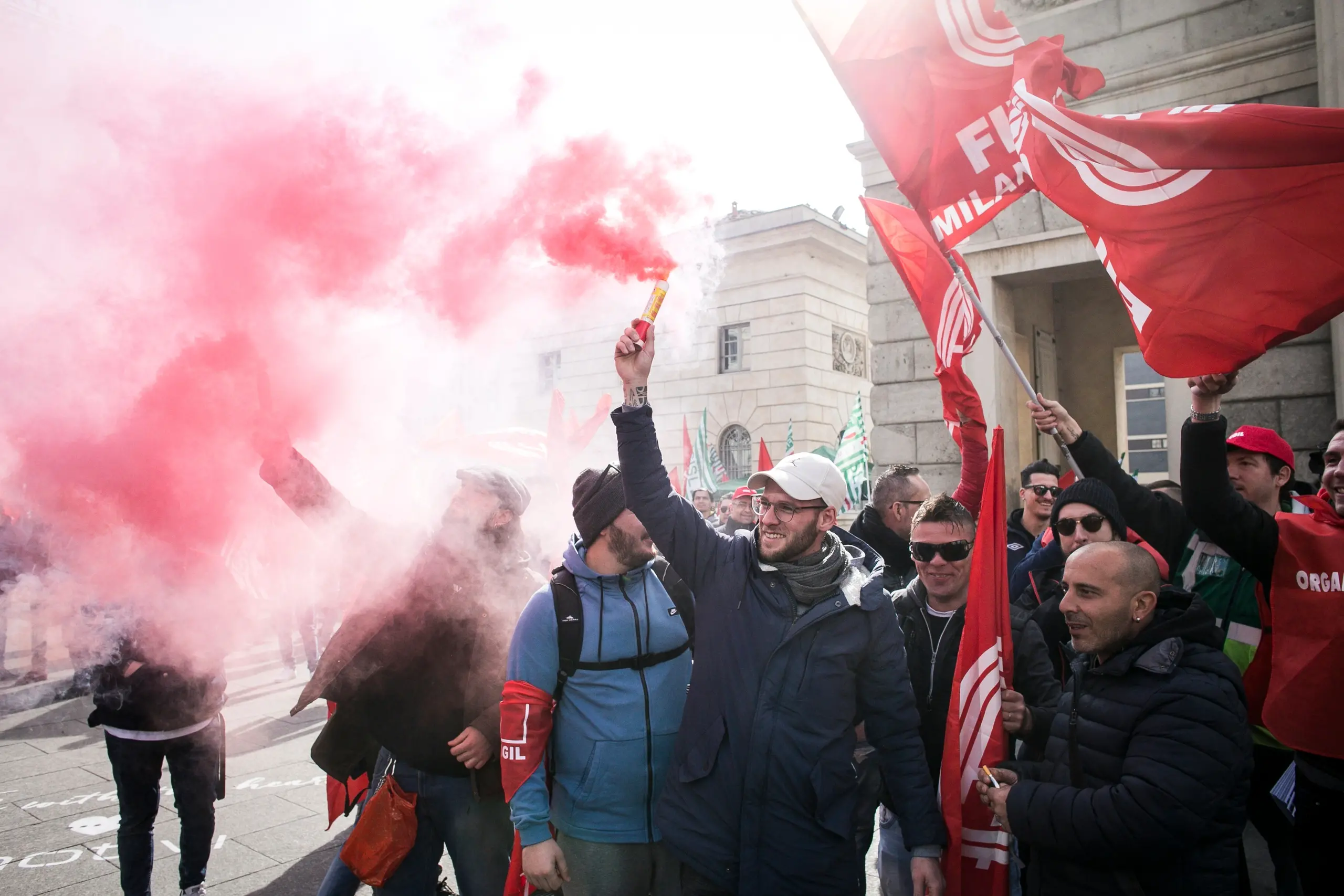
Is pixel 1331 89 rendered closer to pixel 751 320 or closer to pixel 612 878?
pixel 612 878

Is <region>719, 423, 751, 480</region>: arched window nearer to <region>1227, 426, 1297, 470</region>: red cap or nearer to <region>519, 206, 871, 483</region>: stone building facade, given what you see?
<region>519, 206, 871, 483</region>: stone building facade

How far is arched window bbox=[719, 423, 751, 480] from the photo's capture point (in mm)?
24047

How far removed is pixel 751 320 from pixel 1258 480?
19592 mm

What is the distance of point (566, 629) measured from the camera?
9.61ft

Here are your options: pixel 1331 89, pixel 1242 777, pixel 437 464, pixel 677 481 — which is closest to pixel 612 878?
pixel 1242 777

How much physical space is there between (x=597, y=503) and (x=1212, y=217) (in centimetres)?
263

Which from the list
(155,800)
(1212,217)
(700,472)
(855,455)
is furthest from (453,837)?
(700,472)

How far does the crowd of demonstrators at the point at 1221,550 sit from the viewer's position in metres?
3.44

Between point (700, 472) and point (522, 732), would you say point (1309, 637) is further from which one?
point (700, 472)

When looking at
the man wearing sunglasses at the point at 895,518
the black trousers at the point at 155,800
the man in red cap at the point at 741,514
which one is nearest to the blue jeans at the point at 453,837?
the black trousers at the point at 155,800

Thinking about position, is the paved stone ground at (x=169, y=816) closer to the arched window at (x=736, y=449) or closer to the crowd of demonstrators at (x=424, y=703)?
the crowd of demonstrators at (x=424, y=703)

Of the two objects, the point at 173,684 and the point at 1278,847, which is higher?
the point at 173,684

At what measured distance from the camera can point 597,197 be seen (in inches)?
151

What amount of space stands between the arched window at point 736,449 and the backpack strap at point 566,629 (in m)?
21.1
